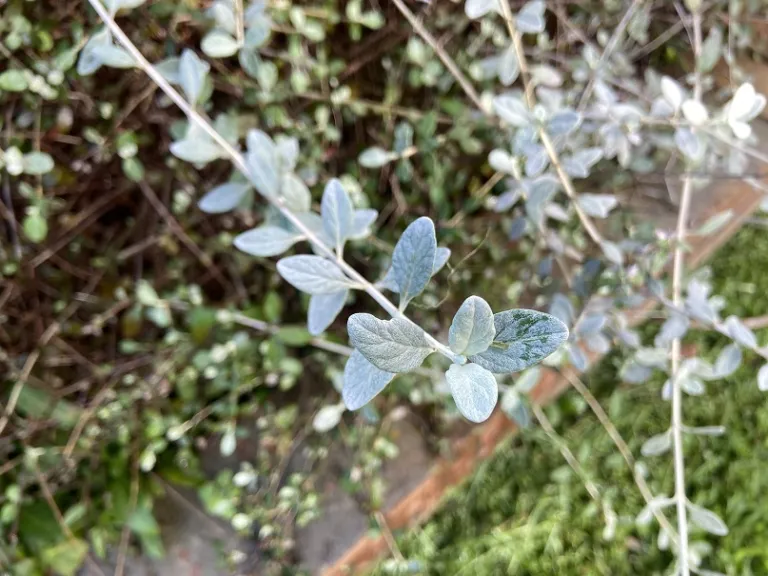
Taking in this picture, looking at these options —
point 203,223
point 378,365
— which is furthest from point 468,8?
point 203,223

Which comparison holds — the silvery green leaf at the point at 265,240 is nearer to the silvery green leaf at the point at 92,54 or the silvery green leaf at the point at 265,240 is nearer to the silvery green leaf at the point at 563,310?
the silvery green leaf at the point at 92,54

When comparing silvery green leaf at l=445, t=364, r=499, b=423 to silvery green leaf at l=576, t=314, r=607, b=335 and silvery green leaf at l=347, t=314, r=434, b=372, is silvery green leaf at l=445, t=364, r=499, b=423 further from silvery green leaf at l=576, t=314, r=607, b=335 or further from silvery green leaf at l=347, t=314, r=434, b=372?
silvery green leaf at l=576, t=314, r=607, b=335

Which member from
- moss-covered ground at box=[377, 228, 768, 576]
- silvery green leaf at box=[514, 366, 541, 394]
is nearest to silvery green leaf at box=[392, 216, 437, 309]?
silvery green leaf at box=[514, 366, 541, 394]

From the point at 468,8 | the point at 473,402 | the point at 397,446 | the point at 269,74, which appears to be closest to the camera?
the point at 473,402

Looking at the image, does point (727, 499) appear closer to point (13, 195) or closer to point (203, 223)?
point (203, 223)

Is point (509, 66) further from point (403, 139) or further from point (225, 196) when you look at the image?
point (225, 196)

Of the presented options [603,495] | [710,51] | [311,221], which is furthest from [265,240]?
[603,495]
